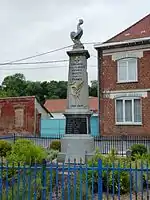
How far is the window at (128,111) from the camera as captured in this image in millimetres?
22891

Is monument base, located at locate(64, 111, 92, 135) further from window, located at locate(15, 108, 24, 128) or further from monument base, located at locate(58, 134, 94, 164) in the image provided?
window, located at locate(15, 108, 24, 128)

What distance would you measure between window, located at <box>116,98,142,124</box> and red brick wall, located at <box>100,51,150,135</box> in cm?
36

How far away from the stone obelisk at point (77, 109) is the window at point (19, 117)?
2103cm

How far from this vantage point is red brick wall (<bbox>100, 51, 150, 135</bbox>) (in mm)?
22438

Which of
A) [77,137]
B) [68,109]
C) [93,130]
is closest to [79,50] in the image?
[68,109]

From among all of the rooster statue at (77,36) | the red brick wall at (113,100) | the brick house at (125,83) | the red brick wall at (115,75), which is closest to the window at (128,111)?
the brick house at (125,83)

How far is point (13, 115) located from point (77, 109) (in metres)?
22.0

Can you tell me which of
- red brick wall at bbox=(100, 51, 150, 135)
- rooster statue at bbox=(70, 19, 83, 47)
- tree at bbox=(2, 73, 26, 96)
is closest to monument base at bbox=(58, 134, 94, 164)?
rooster statue at bbox=(70, 19, 83, 47)

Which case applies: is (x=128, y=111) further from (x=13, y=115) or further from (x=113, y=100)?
(x=13, y=115)

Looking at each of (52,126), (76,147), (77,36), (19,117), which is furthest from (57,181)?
(19,117)

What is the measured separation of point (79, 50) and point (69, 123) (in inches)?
106

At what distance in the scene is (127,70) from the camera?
2327 centimetres

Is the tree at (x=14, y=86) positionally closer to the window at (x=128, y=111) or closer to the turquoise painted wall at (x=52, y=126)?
the turquoise painted wall at (x=52, y=126)

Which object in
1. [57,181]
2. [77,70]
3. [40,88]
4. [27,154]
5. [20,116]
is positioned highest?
[40,88]
